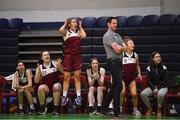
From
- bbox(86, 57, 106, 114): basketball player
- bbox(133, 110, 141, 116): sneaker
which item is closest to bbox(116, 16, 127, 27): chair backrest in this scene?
bbox(86, 57, 106, 114): basketball player

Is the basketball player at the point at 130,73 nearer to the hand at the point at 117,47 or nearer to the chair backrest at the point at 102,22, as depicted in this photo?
the hand at the point at 117,47

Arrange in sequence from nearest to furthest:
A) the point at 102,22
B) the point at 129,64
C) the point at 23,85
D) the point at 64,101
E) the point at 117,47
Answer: the point at 117,47
the point at 64,101
the point at 129,64
the point at 23,85
the point at 102,22

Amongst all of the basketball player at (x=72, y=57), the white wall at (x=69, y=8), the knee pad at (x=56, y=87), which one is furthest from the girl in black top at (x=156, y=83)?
the white wall at (x=69, y=8)

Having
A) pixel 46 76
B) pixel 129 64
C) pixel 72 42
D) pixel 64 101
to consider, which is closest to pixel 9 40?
pixel 46 76

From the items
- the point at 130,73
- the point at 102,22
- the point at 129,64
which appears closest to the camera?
the point at 130,73

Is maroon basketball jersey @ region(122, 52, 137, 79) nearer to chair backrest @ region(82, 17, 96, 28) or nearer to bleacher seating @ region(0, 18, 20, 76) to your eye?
chair backrest @ region(82, 17, 96, 28)

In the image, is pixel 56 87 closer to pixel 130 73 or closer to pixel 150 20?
pixel 130 73

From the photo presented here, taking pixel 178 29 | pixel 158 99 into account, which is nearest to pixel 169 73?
pixel 178 29

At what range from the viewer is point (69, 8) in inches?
536

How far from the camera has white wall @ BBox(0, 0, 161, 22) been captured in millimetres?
13141

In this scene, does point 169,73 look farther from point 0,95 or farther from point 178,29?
point 0,95

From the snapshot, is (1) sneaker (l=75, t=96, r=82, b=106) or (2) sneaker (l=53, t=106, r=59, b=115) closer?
(1) sneaker (l=75, t=96, r=82, b=106)

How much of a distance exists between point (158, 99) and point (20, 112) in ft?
10.9

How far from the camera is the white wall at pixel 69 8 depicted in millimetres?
13141
